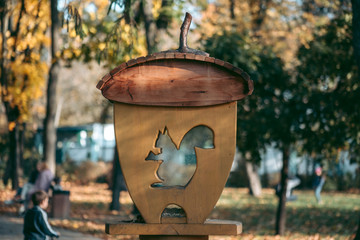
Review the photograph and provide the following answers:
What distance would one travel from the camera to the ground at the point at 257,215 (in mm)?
12875

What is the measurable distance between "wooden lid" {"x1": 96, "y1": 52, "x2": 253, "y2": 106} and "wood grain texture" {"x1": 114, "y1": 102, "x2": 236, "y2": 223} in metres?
0.08

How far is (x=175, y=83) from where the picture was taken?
414 centimetres

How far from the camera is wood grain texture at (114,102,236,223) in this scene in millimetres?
4137

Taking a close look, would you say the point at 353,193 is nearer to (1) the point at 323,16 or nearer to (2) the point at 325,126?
(1) the point at 323,16

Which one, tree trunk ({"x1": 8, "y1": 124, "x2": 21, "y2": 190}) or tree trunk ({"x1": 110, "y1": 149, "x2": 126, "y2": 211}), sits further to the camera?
tree trunk ({"x1": 8, "y1": 124, "x2": 21, "y2": 190})

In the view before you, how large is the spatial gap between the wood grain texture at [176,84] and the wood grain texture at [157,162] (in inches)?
3.0

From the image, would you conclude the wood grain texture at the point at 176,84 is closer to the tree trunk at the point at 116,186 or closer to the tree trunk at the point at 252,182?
the tree trunk at the point at 116,186

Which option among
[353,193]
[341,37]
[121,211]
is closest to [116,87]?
[341,37]

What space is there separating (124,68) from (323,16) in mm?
18211

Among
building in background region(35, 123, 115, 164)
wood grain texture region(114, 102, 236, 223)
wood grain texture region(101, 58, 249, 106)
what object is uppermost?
wood grain texture region(101, 58, 249, 106)

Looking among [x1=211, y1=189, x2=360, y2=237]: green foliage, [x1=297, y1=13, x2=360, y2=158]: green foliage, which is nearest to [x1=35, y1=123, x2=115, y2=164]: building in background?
[x1=211, y1=189, x2=360, y2=237]: green foliage

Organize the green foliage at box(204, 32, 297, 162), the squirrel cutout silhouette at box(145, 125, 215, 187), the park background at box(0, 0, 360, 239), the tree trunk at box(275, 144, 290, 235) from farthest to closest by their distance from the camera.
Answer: the tree trunk at box(275, 144, 290, 235), the green foliage at box(204, 32, 297, 162), the park background at box(0, 0, 360, 239), the squirrel cutout silhouette at box(145, 125, 215, 187)

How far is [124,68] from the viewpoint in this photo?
413 centimetres

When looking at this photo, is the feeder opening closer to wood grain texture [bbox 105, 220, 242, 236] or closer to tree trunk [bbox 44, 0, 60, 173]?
wood grain texture [bbox 105, 220, 242, 236]
